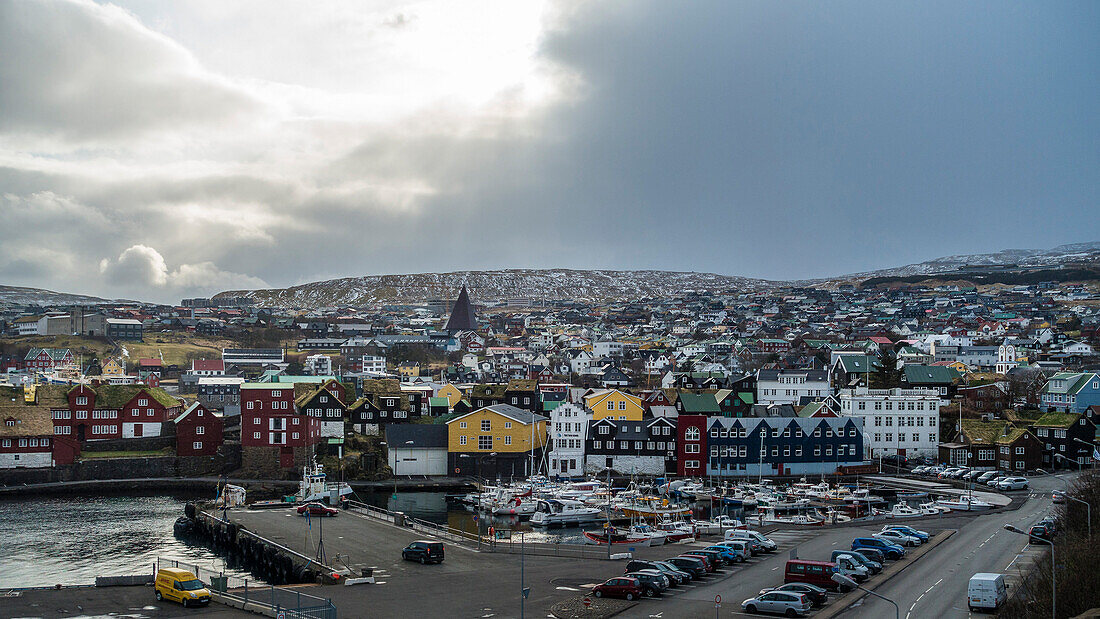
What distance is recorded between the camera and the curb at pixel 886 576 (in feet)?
71.1

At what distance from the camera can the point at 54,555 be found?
3369 cm

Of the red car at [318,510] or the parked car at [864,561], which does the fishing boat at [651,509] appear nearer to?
the red car at [318,510]

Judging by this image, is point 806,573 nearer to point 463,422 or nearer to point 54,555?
point 54,555

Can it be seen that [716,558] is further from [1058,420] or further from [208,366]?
[208,366]

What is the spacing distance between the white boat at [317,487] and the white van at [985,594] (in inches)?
1136

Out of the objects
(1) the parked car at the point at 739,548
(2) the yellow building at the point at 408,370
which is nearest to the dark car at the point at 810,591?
(1) the parked car at the point at 739,548

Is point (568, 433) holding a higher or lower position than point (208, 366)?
lower

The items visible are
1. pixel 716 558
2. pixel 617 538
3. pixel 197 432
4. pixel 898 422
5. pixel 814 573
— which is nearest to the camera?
pixel 814 573

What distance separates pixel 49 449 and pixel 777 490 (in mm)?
36625

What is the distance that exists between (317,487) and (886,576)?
2730 centimetres

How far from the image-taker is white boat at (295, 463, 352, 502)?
43625 mm

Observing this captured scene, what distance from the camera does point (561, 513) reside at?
40312mm

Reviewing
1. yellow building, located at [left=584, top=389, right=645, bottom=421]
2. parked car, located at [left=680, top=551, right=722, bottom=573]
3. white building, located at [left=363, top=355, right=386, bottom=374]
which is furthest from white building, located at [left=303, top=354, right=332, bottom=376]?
parked car, located at [left=680, top=551, right=722, bottom=573]

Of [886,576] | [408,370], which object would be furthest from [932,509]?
[408,370]
